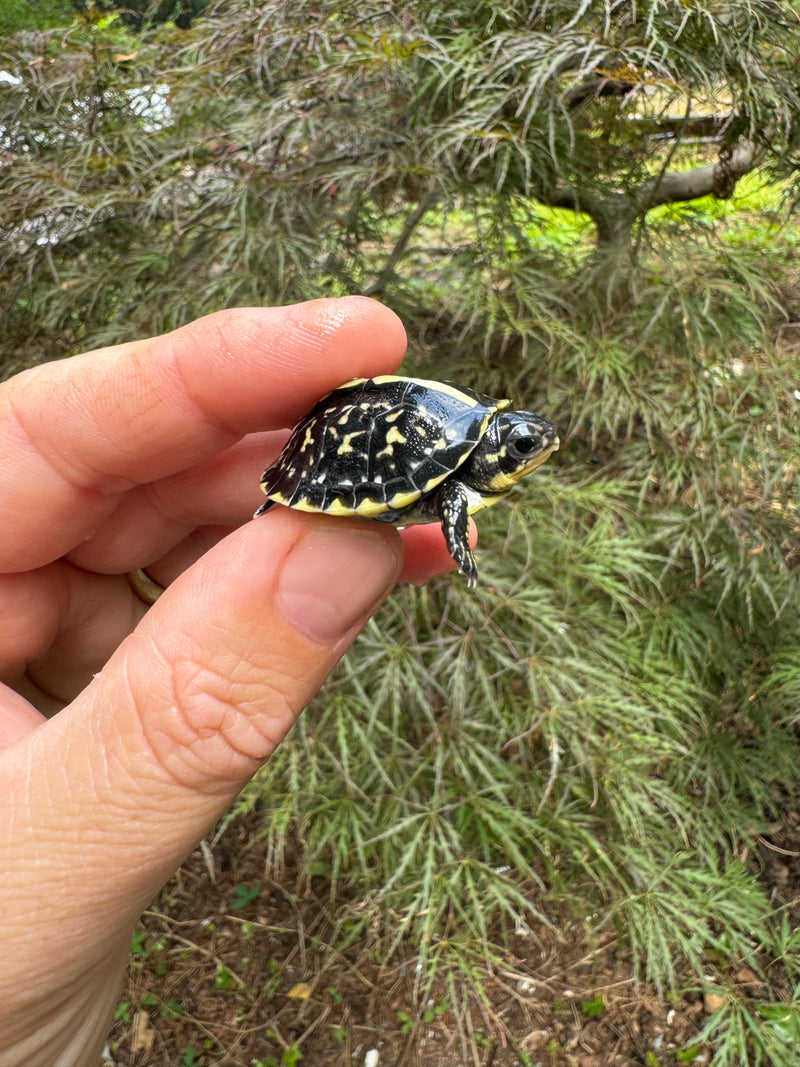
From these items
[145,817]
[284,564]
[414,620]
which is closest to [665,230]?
[414,620]

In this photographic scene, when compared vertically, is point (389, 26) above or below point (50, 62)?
below

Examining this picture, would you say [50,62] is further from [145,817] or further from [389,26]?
[145,817]

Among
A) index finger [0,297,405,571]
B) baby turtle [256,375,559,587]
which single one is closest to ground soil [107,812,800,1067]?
index finger [0,297,405,571]

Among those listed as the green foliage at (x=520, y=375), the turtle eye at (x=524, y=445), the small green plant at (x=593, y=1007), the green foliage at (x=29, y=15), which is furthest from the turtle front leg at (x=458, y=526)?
the green foliage at (x=29, y=15)

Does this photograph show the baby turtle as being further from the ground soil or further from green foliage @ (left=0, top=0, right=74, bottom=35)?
green foliage @ (left=0, top=0, right=74, bottom=35)

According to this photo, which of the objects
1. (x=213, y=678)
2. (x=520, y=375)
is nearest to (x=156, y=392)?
(x=213, y=678)
